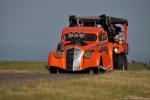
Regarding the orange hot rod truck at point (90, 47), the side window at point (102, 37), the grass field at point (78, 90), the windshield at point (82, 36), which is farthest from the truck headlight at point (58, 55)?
the grass field at point (78, 90)

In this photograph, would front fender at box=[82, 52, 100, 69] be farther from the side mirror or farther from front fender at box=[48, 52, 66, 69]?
the side mirror

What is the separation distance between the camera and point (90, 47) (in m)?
27.5

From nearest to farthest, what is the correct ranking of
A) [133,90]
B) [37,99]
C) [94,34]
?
[37,99], [133,90], [94,34]

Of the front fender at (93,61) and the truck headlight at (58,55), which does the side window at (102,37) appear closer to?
the front fender at (93,61)

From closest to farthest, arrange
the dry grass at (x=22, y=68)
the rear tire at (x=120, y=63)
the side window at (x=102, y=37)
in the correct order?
the dry grass at (x=22, y=68) < the side window at (x=102, y=37) < the rear tire at (x=120, y=63)

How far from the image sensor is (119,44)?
3481cm

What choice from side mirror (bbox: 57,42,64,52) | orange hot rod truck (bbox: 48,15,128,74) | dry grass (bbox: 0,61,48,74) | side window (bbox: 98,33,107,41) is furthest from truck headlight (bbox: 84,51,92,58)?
side window (bbox: 98,33,107,41)

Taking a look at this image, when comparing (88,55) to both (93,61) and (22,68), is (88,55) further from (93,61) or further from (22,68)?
(22,68)

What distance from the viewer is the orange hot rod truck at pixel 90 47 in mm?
26422

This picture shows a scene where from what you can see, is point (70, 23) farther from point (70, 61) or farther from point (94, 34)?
point (70, 61)

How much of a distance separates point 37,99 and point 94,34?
50.3 ft

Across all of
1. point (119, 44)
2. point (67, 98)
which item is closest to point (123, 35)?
point (119, 44)

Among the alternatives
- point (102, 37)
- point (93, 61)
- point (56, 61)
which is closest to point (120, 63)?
point (102, 37)

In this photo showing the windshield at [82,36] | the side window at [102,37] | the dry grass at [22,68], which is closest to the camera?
the dry grass at [22,68]
